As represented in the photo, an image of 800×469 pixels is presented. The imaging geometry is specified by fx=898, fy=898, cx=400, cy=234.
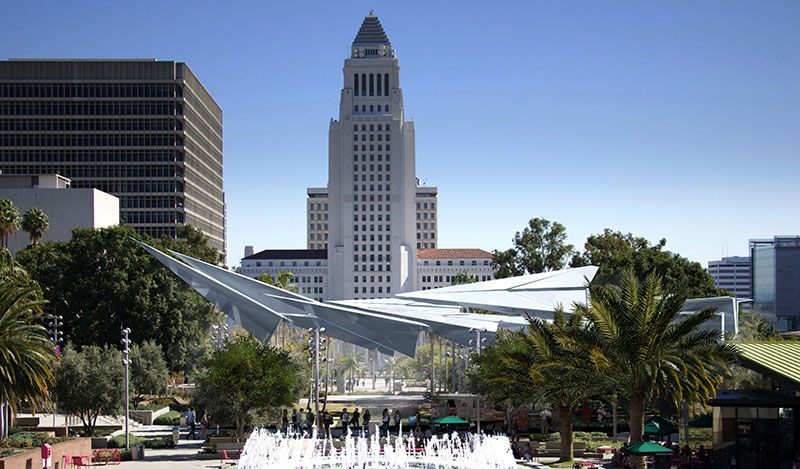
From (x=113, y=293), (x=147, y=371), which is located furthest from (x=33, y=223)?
(x=147, y=371)

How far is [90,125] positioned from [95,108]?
7.86 ft

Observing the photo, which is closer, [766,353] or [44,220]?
[766,353]

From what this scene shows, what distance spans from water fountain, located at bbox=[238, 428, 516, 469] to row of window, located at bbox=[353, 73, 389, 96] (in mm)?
137536

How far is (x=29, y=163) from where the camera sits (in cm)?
12056

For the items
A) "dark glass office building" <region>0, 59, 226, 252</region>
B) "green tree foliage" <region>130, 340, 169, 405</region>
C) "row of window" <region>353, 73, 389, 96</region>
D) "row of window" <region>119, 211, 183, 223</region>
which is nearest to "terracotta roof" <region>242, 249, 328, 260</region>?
"row of window" <region>353, 73, 389, 96</region>

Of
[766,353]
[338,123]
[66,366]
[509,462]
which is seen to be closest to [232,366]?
[66,366]

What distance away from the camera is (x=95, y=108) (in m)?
121

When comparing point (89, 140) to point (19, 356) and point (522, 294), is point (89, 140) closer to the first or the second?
point (522, 294)

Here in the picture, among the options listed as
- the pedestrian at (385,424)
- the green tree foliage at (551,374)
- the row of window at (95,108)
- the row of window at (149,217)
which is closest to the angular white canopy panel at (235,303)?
the pedestrian at (385,424)

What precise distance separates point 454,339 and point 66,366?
64.4 ft

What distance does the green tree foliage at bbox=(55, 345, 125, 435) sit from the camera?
1563 inches

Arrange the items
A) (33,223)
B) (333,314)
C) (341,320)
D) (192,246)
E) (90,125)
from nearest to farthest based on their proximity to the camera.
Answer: (333,314) → (341,320) → (33,223) → (192,246) → (90,125)

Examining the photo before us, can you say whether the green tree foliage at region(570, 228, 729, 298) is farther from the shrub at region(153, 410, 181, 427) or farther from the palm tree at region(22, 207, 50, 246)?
the palm tree at region(22, 207, 50, 246)

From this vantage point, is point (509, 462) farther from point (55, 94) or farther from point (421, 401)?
point (55, 94)
